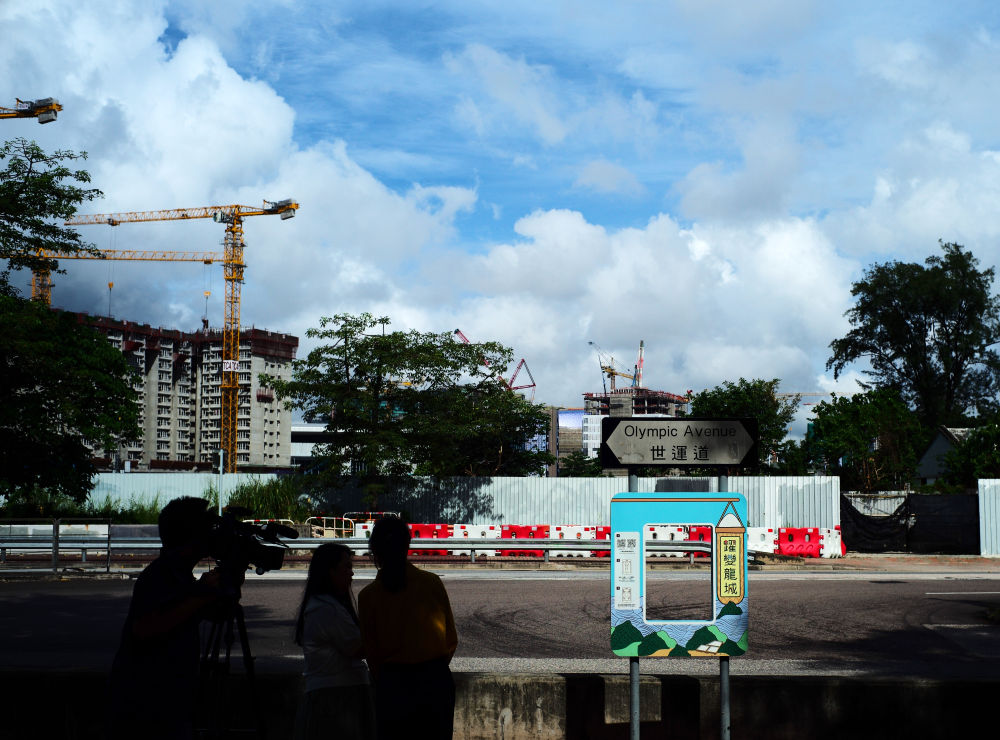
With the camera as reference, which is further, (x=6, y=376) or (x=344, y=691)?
(x=6, y=376)

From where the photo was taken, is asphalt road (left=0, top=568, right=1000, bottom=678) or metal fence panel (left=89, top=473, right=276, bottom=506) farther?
metal fence panel (left=89, top=473, right=276, bottom=506)

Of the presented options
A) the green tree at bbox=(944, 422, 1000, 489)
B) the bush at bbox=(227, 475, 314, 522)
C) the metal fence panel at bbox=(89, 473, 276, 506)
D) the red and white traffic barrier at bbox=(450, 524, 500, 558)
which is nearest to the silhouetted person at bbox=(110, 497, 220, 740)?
the red and white traffic barrier at bbox=(450, 524, 500, 558)

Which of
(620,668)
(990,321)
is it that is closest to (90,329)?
(620,668)

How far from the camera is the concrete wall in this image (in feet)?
22.2

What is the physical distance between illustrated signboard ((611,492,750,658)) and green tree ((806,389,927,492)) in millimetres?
43323

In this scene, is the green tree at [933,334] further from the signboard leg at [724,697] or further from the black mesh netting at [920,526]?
the signboard leg at [724,697]

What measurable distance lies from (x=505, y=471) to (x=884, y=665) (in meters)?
70.2

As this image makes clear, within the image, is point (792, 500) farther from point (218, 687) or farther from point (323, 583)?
point (323, 583)

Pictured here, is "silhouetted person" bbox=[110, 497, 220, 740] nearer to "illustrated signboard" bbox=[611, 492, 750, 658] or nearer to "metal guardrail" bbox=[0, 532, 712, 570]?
"illustrated signboard" bbox=[611, 492, 750, 658]

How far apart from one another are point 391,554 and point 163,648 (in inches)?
44.7

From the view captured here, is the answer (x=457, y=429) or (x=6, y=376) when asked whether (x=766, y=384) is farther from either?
(x=6, y=376)

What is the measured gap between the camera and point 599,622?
14641 mm

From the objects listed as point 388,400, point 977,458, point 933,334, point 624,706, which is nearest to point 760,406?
point 933,334

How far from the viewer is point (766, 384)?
7244 centimetres
